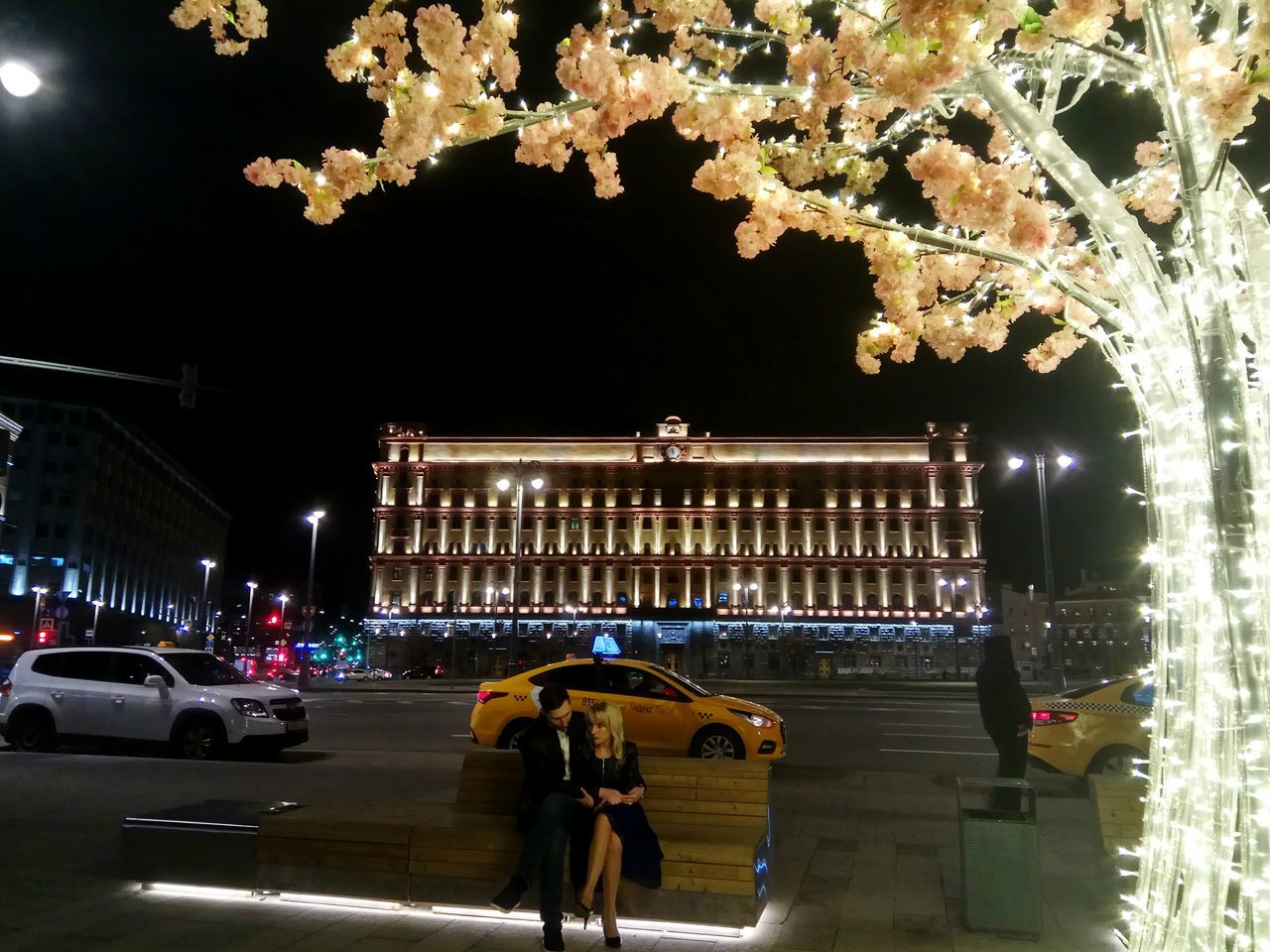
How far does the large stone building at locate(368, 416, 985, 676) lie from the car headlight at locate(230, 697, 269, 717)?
2716 inches

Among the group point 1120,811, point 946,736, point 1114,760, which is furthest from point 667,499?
point 1120,811

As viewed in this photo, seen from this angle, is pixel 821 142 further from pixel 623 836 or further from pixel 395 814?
pixel 395 814

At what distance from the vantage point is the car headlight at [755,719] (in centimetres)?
1234

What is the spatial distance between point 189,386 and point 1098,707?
12802 mm

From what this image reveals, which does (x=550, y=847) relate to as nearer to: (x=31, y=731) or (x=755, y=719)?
(x=755, y=719)

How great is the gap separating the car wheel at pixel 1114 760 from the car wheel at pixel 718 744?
4.31 m

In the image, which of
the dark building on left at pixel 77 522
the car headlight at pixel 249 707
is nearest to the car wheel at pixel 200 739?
the car headlight at pixel 249 707

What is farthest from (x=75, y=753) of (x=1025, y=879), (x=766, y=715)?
(x=1025, y=879)

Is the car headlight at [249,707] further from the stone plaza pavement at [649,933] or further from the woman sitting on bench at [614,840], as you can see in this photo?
the woman sitting on bench at [614,840]

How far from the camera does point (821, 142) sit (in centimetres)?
592

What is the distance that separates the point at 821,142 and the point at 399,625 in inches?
3250

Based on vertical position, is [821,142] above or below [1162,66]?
above

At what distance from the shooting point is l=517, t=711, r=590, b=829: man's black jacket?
557cm

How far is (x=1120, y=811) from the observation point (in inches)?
240
